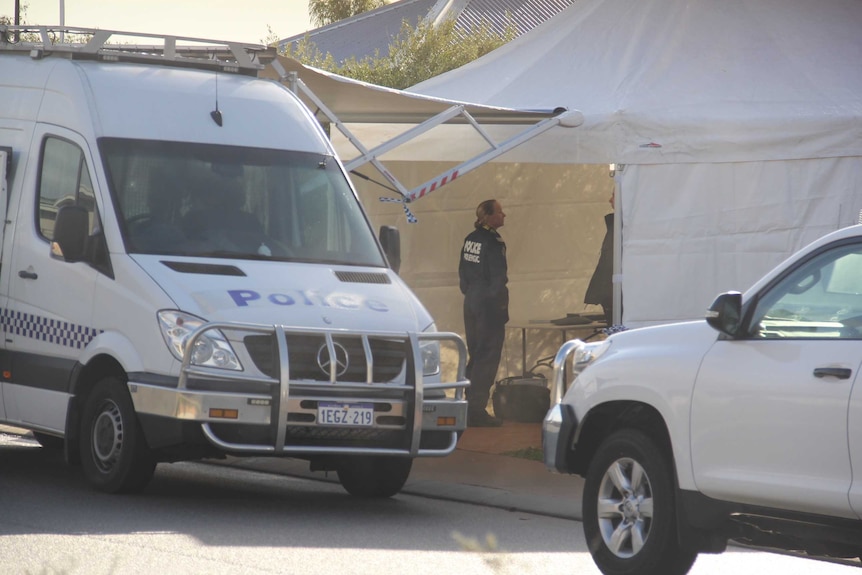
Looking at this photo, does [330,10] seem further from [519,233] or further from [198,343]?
[198,343]

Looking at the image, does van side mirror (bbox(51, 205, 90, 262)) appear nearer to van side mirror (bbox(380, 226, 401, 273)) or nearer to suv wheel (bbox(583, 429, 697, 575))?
van side mirror (bbox(380, 226, 401, 273))

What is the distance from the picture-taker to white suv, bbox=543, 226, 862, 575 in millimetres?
6426

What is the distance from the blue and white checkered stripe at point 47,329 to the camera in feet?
32.7

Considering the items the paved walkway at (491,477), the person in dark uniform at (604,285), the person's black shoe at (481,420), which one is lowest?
the person's black shoe at (481,420)

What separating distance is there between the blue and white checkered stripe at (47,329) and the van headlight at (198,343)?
2.38 feet

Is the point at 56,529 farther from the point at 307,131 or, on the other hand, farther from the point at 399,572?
the point at 307,131

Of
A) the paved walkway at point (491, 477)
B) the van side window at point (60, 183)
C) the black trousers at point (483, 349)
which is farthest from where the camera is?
the black trousers at point (483, 349)

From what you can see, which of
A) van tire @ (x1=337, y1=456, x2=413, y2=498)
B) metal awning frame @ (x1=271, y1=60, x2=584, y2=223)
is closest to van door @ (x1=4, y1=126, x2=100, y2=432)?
van tire @ (x1=337, y1=456, x2=413, y2=498)

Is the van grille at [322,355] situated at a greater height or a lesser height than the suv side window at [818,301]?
lesser

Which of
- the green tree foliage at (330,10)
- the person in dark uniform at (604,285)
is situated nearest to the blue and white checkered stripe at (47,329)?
the person in dark uniform at (604,285)

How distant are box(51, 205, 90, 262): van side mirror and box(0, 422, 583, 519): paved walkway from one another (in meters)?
2.61

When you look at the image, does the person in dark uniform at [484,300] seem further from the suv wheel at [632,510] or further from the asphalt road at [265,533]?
the suv wheel at [632,510]

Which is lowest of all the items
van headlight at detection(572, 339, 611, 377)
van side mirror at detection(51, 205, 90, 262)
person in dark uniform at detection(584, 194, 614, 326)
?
person in dark uniform at detection(584, 194, 614, 326)

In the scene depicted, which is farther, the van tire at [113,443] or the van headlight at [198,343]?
the van tire at [113,443]
